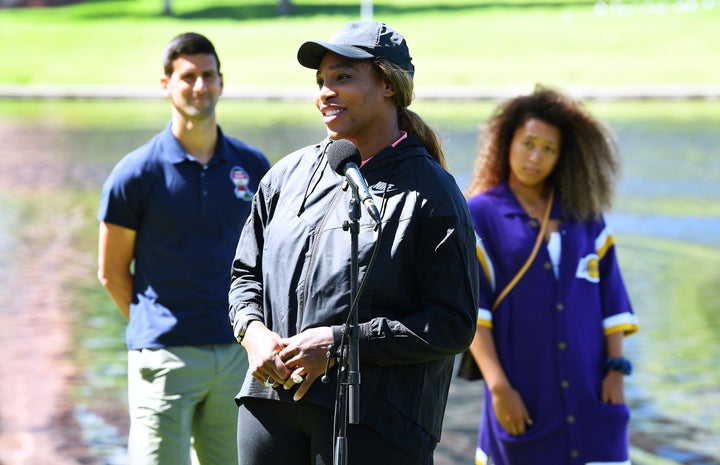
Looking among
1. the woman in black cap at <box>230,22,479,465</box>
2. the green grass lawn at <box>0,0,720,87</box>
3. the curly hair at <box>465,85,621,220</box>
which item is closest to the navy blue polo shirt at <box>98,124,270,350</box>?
the curly hair at <box>465,85,621,220</box>

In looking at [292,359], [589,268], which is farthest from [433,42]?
[292,359]

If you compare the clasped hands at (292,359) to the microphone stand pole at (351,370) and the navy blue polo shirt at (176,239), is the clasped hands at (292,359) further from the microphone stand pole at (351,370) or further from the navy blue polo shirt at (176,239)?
the navy blue polo shirt at (176,239)

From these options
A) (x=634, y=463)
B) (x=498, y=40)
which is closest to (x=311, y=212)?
(x=634, y=463)

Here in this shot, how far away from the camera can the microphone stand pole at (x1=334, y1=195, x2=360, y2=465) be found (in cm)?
334

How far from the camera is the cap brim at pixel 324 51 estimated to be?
143 inches

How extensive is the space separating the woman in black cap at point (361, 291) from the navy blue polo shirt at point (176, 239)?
1.43m

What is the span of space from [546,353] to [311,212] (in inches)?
63.8

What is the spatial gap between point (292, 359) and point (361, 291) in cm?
32

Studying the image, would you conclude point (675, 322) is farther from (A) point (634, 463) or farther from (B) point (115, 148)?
(B) point (115, 148)

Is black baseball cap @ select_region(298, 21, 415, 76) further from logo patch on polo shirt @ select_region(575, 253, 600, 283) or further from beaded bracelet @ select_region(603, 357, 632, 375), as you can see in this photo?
beaded bracelet @ select_region(603, 357, 632, 375)

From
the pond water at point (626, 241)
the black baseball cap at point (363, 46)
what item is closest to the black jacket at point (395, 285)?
the black baseball cap at point (363, 46)

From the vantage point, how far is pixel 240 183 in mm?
5410

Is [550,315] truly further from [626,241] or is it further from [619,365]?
[626,241]

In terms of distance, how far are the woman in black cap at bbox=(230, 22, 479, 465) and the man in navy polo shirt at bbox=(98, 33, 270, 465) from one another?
144cm
